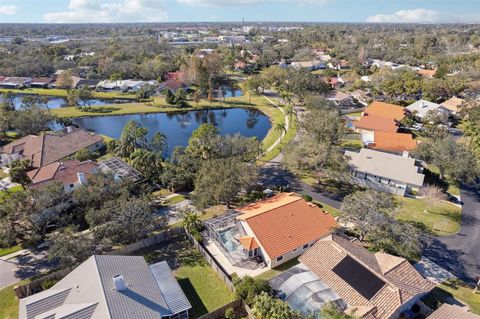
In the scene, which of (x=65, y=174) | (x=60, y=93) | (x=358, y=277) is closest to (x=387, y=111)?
(x=358, y=277)

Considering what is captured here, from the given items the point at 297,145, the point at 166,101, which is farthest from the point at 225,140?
the point at 166,101

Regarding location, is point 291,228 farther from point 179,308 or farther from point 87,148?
point 87,148

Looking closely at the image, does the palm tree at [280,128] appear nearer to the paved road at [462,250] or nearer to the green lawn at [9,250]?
the paved road at [462,250]

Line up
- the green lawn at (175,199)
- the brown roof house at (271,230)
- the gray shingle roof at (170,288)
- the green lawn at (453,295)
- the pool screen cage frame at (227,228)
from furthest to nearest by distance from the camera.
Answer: the green lawn at (175,199) → the pool screen cage frame at (227,228) → the brown roof house at (271,230) → the green lawn at (453,295) → the gray shingle roof at (170,288)

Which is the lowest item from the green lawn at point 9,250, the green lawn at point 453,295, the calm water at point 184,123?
the green lawn at point 453,295

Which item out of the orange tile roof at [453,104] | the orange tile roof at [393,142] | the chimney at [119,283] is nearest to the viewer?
the chimney at [119,283]

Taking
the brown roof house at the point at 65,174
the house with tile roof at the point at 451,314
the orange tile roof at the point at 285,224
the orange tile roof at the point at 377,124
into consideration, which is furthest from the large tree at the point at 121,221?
the orange tile roof at the point at 377,124
